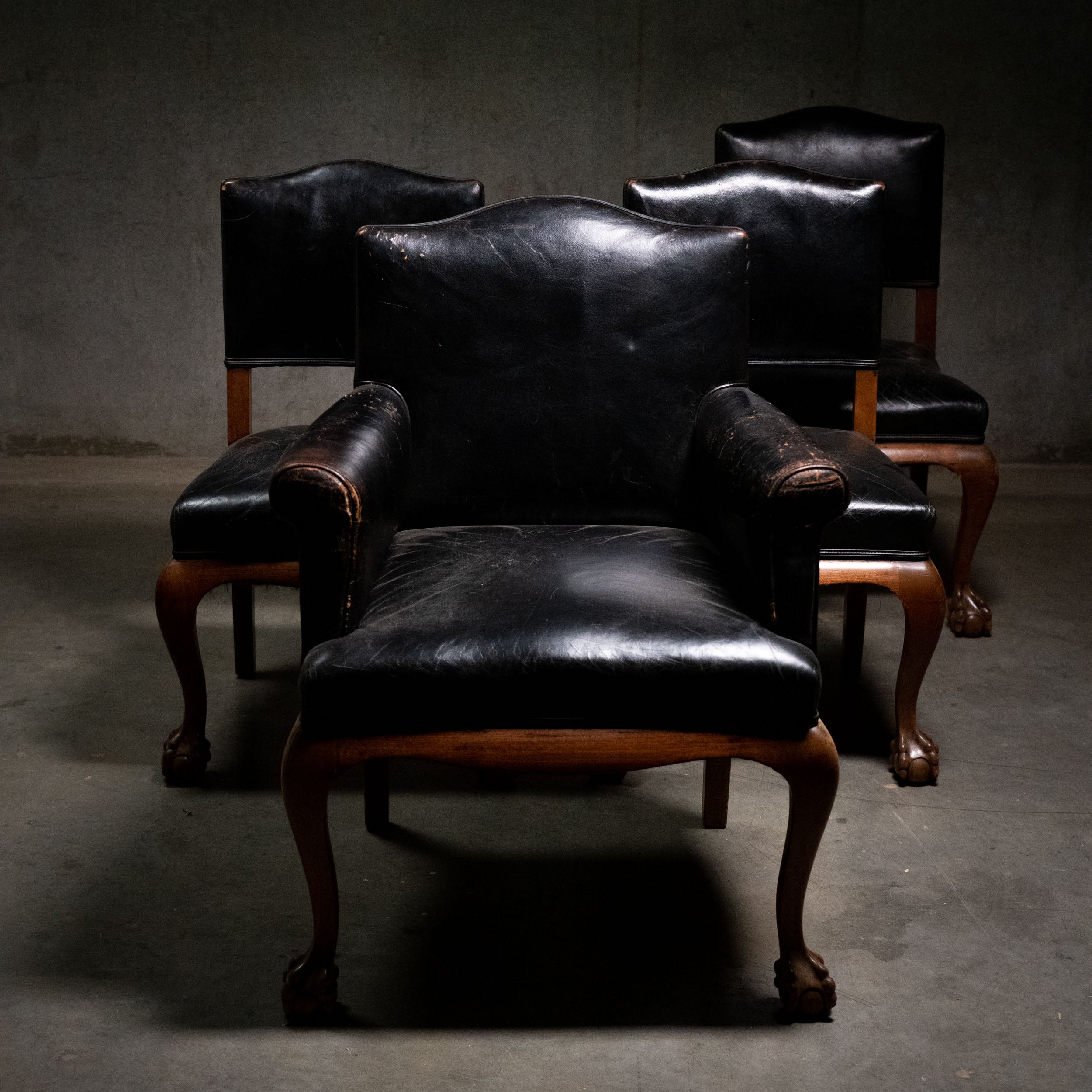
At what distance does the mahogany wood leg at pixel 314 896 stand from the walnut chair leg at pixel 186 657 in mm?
669

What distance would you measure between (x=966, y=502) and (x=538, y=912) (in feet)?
4.96

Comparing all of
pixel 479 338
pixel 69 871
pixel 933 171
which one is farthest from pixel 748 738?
pixel 933 171

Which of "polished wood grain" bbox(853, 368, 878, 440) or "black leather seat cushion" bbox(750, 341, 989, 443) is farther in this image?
"black leather seat cushion" bbox(750, 341, 989, 443)

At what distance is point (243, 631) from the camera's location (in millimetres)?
2623

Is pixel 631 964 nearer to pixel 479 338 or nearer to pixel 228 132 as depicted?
pixel 479 338

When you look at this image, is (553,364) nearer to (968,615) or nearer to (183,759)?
(183,759)

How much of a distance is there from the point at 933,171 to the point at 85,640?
239 cm

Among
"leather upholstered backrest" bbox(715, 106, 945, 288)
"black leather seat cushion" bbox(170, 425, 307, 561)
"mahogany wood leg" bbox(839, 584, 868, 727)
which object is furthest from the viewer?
"leather upholstered backrest" bbox(715, 106, 945, 288)

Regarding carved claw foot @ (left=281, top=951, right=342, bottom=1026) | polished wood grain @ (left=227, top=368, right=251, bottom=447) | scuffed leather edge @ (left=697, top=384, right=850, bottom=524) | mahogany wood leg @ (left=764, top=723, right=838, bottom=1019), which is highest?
scuffed leather edge @ (left=697, top=384, right=850, bottom=524)

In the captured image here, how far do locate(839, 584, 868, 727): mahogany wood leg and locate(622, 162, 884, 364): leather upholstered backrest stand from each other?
0.48 metres

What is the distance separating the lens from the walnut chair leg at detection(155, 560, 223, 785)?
84.9 inches

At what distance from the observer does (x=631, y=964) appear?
5.59 feet

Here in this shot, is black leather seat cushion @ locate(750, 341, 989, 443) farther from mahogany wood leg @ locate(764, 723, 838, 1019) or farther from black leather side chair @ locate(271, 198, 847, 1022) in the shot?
mahogany wood leg @ locate(764, 723, 838, 1019)

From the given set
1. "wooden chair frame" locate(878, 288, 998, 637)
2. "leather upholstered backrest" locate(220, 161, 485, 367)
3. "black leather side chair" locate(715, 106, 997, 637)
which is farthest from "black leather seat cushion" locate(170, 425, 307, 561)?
"black leather side chair" locate(715, 106, 997, 637)
